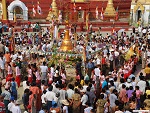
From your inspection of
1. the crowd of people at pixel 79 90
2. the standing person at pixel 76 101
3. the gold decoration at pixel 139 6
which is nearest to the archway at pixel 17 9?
the gold decoration at pixel 139 6

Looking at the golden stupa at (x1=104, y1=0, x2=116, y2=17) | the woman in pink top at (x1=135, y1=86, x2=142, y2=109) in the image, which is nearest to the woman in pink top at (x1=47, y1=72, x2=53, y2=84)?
the woman in pink top at (x1=135, y1=86, x2=142, y2=109)

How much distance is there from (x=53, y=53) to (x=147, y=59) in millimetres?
4646

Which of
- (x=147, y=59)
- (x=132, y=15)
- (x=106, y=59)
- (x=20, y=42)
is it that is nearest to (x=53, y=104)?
(x=106, y=59)

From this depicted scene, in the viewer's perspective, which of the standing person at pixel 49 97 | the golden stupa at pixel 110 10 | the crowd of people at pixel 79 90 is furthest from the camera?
the golden stupa at pixel 110 10

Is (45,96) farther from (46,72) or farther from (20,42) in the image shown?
(20,42)

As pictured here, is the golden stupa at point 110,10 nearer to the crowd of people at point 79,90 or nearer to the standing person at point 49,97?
the crowd of people at point 79,90

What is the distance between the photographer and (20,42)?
1889 cm

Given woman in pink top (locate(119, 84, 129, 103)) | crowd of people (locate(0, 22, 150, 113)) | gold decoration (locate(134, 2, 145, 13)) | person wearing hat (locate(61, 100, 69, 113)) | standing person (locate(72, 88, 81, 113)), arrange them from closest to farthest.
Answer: person wearing hat (locate(61, 100, 69, 113)) → crowd of people (locate(0, 22, 150, 113)) → standing person (locate(72, 88, 81, 113)) → woman in pink top (locate(119, 84, 129, 103)) → gold decoration (locate(134, 2, 145, 13))

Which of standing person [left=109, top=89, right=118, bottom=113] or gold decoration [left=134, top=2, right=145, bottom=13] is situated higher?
gold decoration [left=134, top=2, right=145, bottom=13]

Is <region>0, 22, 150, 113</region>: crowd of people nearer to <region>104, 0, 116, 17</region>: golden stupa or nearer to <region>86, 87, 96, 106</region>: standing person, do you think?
<region>86, 87, 96, 106</region>: standing person

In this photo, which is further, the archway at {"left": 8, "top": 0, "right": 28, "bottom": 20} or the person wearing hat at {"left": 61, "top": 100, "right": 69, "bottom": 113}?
the archway at {"left": 8, "top": 0, "right": 28, "bottom": 20}

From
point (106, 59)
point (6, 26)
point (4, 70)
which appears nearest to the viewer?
point (4, 70)

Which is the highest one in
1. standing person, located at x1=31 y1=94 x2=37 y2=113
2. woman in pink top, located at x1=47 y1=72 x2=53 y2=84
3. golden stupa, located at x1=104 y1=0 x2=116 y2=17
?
golden stupa, located at x1=104 y1=0 x2=116 y2=17

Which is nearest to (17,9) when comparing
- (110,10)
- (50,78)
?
(110,10)
